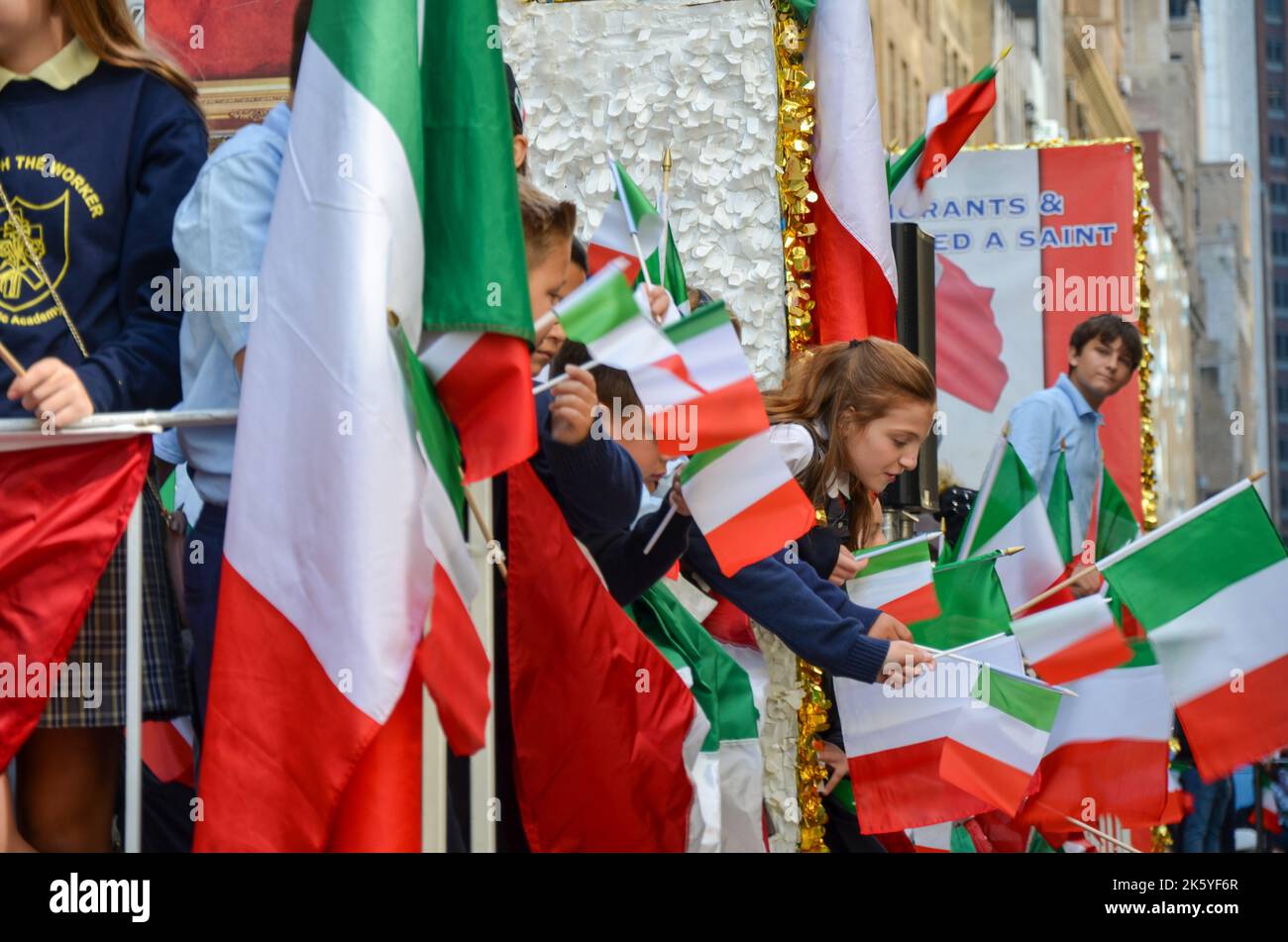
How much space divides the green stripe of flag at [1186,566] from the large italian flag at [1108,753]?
2.40 feet

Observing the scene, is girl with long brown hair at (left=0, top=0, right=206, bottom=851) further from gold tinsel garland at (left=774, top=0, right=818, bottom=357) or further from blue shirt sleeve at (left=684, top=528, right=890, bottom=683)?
gold tinsel garland at (left=774, top=0, right=818, bottom=357)

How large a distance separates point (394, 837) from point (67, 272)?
1.29 metres

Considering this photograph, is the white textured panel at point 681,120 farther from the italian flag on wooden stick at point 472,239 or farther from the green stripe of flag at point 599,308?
the italian flag on wooden stick at point 472,239

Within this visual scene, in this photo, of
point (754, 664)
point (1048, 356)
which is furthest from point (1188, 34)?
point (754, 664)

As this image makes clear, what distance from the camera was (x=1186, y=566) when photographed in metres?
6.30

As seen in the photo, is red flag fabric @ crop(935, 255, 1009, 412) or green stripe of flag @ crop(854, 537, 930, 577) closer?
green stripe of flag @ crop(854, 537, 930, 577)

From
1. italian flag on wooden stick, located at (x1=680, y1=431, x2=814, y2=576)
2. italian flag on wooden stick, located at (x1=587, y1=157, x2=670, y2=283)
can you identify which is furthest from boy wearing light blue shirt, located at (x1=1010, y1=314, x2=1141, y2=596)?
italian flag on wooden stick, located at (x1=680, y1=431, x2=814, y2=576)

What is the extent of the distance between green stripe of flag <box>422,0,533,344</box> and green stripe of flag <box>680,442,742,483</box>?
2.34 ft

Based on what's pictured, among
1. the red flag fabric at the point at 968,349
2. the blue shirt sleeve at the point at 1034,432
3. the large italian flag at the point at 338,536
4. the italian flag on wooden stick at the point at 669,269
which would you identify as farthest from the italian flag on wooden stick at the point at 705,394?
the red flag fabric at the point at 968,349

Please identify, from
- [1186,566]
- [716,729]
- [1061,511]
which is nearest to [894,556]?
[1186,566]

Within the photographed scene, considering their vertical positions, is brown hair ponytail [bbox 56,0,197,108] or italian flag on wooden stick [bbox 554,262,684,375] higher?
brown hair ponytail [bbox 56,0,197,108]

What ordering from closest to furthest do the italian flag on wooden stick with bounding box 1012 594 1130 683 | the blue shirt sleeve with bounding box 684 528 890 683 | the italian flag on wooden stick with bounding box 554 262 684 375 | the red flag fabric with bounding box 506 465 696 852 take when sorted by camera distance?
the italian flag on wooden stick with bounding box 554 262 684 375 < the red flag fabric with bounding box 506 465 696 852 < the blue shirt sleeve with bounding box 684 528 890 683 < the italian flag on wooden stick with bounding box 1012 594 1130 683

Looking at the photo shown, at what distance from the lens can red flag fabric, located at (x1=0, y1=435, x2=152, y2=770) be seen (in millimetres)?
4043

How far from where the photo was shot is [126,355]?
14.1 feet
